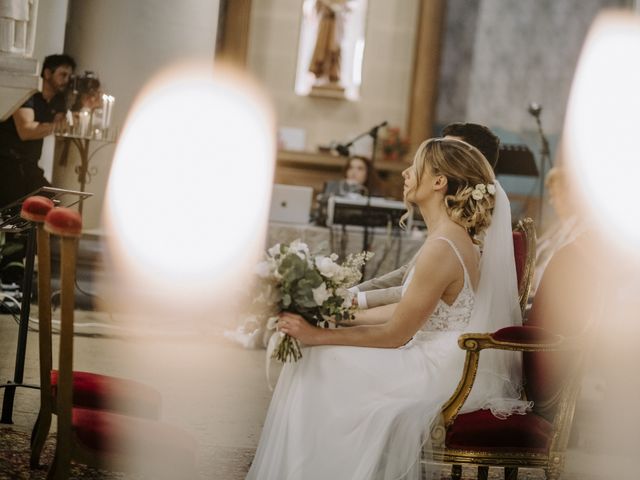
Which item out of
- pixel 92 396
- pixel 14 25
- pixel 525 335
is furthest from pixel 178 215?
pixel 525 335

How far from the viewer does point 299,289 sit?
3.02 meters

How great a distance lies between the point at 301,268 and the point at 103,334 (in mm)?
3906

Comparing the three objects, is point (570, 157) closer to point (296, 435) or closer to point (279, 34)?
point (279, 34)

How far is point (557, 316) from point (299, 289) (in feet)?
3.11

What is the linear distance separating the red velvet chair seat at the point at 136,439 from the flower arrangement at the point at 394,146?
8335 mm

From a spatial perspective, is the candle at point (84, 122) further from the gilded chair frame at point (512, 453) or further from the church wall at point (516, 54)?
the church wall at point (516, 54)

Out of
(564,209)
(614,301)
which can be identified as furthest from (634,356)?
(564,209)

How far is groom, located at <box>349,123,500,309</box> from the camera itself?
3748 millimetres

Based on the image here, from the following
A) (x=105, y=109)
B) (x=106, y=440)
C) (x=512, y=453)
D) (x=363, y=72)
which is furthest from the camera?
(x=363, y=72)

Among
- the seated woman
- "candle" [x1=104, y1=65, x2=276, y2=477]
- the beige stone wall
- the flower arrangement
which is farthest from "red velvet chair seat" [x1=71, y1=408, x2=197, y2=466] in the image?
the beige stone wall

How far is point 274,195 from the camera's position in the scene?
24.9ft

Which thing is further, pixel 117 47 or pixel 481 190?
pixel 117 47

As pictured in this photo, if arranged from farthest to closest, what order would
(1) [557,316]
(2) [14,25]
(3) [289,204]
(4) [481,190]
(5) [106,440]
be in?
1. (3) [289,204]
2. (2) [14,25]
3. (1) [557,316]
4. (4) [481,190]
5. (5) [106,440]

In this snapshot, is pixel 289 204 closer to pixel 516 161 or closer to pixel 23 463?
pixel 516 161
